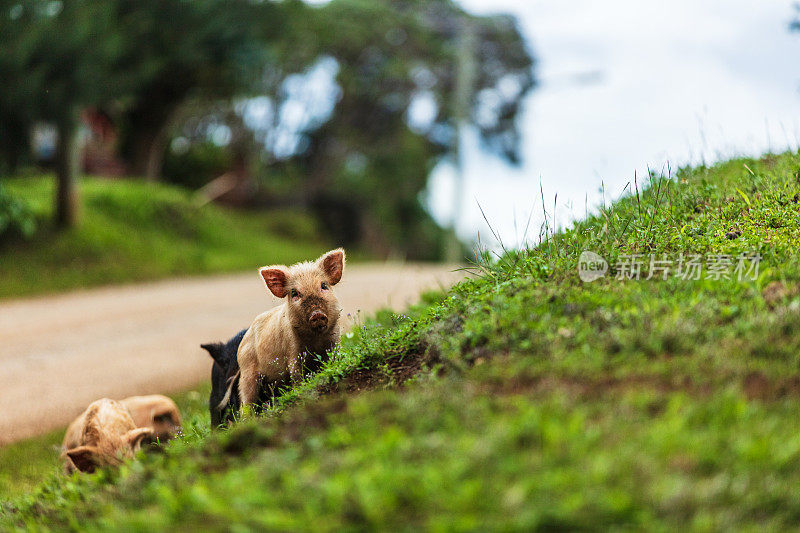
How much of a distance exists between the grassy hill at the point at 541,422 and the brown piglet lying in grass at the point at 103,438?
0.25 meters

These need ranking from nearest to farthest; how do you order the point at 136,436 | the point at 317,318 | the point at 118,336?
1. the point at 317,318
2. the point at 136,436
3. the point at 118,336

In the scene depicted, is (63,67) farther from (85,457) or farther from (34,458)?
(85,457)

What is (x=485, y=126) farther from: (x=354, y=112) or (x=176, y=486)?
(x=176, y=486)

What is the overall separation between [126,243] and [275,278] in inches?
588

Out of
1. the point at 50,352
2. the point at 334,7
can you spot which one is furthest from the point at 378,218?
the point at 50,352

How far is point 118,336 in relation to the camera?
1165 cm

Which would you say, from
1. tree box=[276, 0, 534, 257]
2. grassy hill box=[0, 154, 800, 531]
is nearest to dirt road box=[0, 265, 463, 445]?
grassy hill box=[0, 154, 800, 531]

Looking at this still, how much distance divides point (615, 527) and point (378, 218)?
30443 millimetres

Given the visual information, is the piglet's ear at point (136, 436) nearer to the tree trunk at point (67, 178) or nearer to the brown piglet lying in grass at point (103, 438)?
the brown piglet lying in grass at point (103, 438)

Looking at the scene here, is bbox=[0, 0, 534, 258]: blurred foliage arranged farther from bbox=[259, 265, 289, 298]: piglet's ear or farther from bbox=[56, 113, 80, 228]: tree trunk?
bbox=[259, 265, 289, 298]: piglet's ear

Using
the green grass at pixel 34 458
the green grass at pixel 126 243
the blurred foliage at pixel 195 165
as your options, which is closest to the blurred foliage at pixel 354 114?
the blurred foliage at pixel 195 165

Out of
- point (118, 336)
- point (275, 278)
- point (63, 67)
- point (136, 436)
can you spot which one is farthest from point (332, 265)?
point (63, 67)

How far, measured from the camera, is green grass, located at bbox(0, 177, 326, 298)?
52.0 feet

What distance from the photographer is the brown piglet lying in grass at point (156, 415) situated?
18.2 ft
